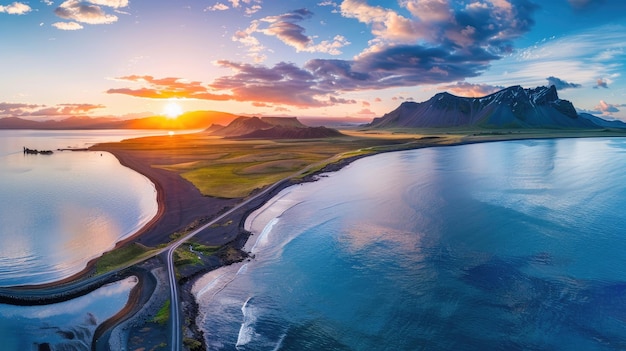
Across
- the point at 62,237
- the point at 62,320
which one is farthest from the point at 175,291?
the point at 62,237

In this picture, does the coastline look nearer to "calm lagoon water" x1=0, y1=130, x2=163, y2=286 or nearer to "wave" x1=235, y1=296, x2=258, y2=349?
"calm lagoon water" x1=0, y1=130, x2=163, y2=286

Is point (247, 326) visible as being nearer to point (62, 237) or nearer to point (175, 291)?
point (175, 291)

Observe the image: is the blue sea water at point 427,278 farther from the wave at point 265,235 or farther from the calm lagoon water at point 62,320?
the calm lagoon water at point 62,320

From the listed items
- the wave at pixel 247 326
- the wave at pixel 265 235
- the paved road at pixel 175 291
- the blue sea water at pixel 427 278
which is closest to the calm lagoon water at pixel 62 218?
the paved road at pixel 175 291

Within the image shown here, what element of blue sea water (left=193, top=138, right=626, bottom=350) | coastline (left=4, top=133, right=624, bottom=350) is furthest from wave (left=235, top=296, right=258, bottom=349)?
coastline (left=4, top=133, right=624, bottom=350)

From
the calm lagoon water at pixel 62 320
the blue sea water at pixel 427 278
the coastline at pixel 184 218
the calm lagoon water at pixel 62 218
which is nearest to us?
the calm lagoon water at pixel 62 320

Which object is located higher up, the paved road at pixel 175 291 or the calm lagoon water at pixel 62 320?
the paved road at pixel 175 291

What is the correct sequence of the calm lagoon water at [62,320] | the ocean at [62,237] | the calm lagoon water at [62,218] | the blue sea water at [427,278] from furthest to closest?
the calm lagoon water at [62,218] < the ocean at [62,237] < the blue sea water at [427,278] < the calm lagoon water at [62,320]
